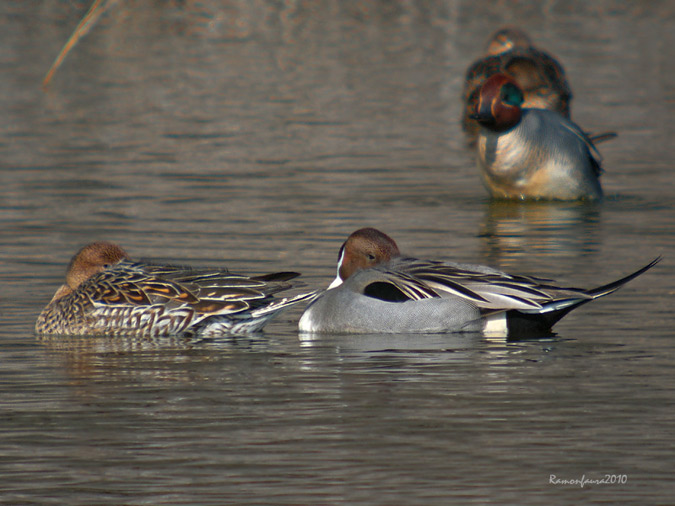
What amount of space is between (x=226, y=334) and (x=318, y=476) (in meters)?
3.50

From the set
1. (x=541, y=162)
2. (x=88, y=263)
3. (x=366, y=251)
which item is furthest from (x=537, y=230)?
(x=88, y=263)

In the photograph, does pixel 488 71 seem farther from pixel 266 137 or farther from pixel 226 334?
pixel 226 334

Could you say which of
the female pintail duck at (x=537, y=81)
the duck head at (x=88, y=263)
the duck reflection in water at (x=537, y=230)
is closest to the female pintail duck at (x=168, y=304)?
the duck head at (x=88, y=263)

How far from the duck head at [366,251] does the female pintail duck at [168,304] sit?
15.8 inches

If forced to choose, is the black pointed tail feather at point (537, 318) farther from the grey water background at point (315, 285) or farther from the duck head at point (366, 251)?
the duck head at point (366, 251)

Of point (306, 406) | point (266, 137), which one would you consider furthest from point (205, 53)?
point (306, 406)

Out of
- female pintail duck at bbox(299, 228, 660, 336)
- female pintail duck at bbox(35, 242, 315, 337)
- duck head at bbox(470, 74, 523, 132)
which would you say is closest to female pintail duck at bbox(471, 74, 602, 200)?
duck head at bbox(470, 74, 523, 132)

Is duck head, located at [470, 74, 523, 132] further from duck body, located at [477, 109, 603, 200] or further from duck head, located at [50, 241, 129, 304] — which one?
duck head, located at [50, 241, 129, 304]

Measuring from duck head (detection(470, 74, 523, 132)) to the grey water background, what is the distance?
922 millimetres

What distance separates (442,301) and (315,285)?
1.80m

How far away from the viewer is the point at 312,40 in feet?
120

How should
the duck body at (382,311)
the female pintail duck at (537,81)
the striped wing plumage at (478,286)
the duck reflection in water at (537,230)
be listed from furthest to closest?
1. the female pintail duck at (537,81)
2. the duck reflection in water at (537,230)
3. the duck body at (382,311)
4. the striped wing plumage at (478,286)

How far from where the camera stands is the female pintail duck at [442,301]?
9.29 m

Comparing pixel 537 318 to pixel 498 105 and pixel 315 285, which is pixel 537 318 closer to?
pixel 315 285
